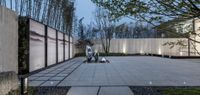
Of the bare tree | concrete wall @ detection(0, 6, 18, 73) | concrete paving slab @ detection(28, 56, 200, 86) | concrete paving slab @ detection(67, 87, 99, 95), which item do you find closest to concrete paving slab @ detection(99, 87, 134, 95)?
concrete paving slab @ detection(67, 87, 99, 95)

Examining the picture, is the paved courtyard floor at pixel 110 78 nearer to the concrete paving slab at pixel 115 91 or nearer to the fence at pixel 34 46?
the concrete paving slab at pixel 115 91

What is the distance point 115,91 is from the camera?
12938 millimetres

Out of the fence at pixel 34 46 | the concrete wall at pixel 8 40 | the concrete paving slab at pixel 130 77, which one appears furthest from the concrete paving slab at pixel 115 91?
the fence at pixel 34 46

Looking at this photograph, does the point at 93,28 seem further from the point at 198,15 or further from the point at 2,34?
the point at 198,15

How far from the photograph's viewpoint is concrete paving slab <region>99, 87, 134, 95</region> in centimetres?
1245

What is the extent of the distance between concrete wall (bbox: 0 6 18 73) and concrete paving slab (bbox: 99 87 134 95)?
4.50m

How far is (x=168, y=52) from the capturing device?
60.5m

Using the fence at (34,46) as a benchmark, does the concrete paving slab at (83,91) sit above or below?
below

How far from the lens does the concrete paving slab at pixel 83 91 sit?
12484 mm

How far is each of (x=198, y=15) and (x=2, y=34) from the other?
411 inches

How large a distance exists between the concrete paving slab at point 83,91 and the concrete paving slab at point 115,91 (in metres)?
0.22

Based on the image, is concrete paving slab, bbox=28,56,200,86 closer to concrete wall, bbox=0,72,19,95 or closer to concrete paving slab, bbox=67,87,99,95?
concrete paving slab, bbox=67,87,99,95

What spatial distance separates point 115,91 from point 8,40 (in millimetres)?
6050

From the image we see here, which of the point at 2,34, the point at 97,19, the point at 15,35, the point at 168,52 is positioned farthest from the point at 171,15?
the point at 97,19
